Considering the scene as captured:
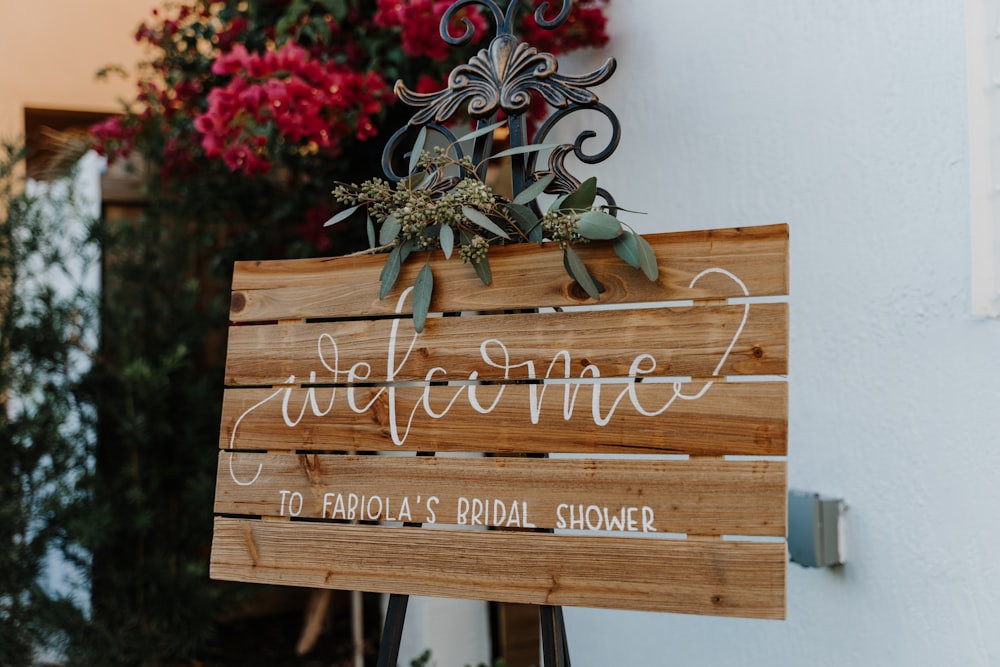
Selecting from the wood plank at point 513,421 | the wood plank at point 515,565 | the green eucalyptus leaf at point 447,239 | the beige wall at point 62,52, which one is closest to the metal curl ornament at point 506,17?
the green eucalyptus leaf at point 447,239

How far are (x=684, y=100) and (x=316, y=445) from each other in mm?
1121

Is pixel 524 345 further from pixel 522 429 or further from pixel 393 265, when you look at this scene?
pixel 393 265

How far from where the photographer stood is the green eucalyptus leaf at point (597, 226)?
112 centimetres

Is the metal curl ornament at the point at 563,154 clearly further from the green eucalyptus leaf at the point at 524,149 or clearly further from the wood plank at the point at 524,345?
the wood plank at the point at 524,345

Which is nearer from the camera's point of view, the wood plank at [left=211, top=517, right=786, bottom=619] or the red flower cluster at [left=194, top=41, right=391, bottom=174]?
the wood plank at [left=211, top=517, right=786, bottom=619]

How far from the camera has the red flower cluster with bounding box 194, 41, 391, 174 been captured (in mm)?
1879

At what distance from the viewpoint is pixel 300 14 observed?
204 cm

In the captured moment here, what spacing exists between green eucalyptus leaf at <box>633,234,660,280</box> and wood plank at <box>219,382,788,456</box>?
15 centimetres

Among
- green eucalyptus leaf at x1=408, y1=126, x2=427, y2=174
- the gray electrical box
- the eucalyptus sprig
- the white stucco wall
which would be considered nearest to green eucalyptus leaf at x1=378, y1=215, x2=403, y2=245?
the eucalyptus sprig

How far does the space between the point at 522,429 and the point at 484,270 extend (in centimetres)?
24

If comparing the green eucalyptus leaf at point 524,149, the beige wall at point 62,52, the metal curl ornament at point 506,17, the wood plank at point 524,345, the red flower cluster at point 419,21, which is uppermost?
the beige wall at point 62,52

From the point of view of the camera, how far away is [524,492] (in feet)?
3.83

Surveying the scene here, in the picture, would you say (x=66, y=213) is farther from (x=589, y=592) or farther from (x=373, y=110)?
(x=589, y=592)

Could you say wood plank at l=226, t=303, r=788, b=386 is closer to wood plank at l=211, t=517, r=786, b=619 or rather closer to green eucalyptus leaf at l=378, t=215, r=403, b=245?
green eucalyptus leaf at l=378, t=215, r=403, b=245
